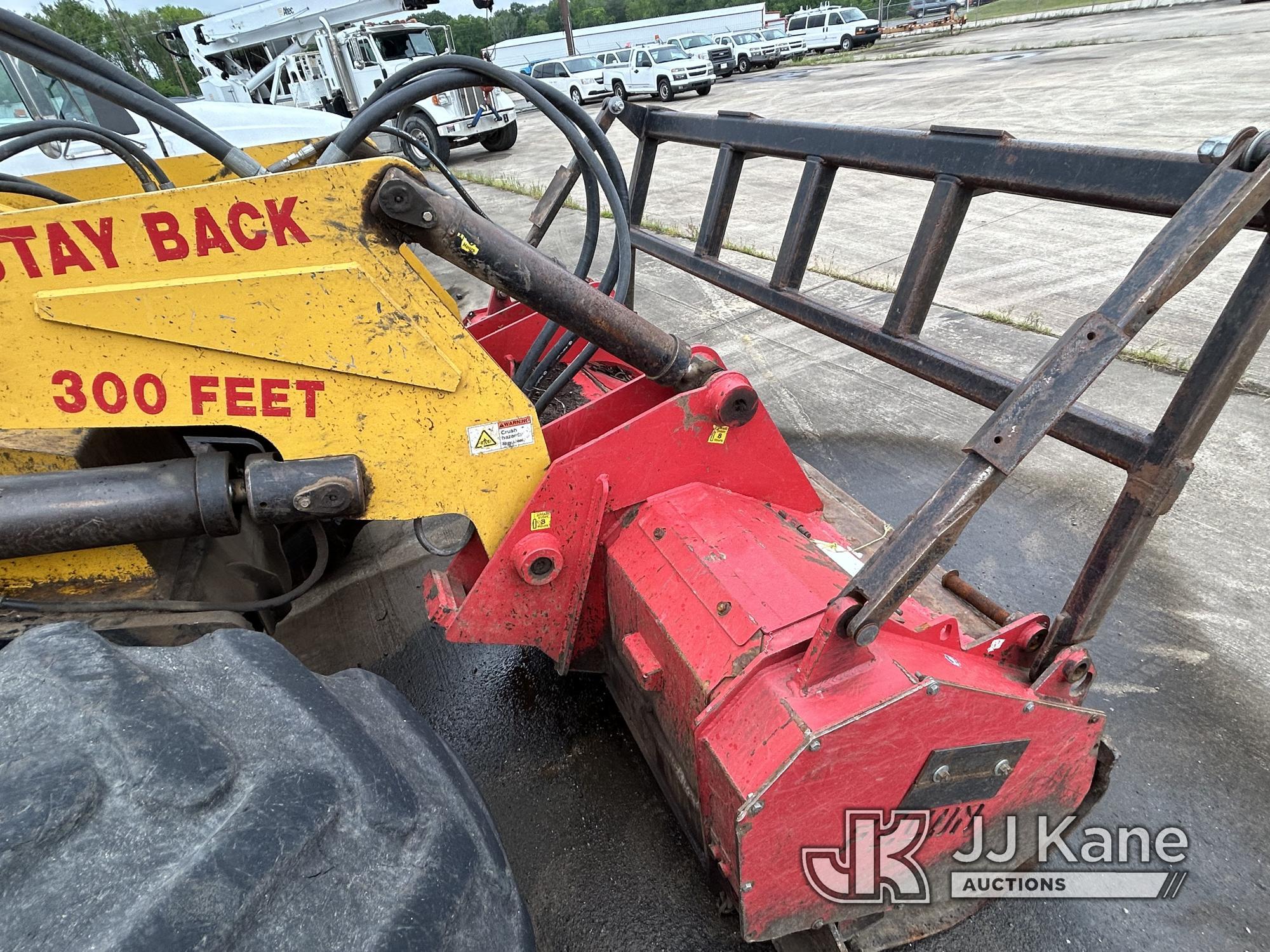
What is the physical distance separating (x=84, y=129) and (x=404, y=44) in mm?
16330

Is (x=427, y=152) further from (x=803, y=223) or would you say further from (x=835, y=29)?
(x=835, y=29)

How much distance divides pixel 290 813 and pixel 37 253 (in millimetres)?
1247

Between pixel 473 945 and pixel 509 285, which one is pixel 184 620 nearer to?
pixel 509 285

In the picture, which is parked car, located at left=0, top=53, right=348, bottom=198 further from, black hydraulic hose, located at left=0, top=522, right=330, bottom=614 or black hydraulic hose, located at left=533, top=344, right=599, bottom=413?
black hydraulic hose, located at left=533, top=344, right=599, bottom=413

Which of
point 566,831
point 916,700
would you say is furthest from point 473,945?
point 566,831

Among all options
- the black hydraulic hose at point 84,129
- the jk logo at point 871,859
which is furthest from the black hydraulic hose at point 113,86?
the jk logo at point 871,859

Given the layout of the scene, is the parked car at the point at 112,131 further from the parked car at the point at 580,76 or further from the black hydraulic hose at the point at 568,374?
the parked car at the point at 580,76

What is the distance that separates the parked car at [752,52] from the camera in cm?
2706

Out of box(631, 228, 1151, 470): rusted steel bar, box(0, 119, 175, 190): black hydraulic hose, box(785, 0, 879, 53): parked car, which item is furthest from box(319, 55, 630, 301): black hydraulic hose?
box(785, 0, 879, 53): parked car

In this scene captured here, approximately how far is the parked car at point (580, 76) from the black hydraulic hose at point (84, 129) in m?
23.8

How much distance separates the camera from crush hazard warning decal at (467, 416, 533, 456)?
1.77m

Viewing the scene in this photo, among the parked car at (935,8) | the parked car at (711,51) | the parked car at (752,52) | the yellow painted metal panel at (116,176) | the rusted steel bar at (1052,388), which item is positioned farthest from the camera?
the parked car at (935,8)

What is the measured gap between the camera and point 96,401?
1.56 metres

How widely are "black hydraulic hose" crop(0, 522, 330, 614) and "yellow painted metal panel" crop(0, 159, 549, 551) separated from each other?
419mm
